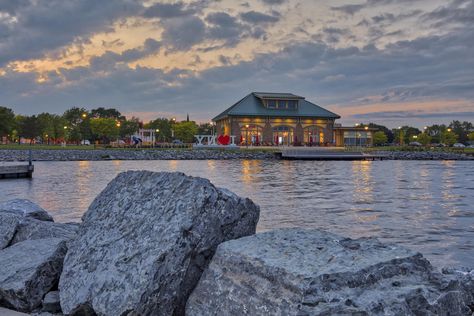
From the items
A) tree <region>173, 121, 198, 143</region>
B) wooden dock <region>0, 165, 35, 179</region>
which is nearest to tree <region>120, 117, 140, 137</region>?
tree <region>173, 121, 198, 143</region>

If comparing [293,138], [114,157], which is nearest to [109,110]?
[293,138]

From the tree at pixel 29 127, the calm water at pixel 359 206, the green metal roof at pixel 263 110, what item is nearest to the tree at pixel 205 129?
the tree at pixel 29 127

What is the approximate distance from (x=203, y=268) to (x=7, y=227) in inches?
197

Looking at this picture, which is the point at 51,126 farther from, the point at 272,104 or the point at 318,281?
the point at 318,281

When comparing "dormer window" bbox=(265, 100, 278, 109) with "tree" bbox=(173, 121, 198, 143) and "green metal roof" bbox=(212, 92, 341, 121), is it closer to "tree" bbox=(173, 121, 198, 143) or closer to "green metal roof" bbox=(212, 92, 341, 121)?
"green metal roof" bbox=(212, 92, 341, 121)

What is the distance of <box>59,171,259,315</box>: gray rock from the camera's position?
179 inches

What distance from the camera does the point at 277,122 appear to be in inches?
3684

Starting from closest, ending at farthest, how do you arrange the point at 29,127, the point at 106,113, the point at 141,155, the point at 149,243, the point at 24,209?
the point at 149,243 < the point at 24,209 < the point at 141,155 < the point at 29,127 < the point at 106,113

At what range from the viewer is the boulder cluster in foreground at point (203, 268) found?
376 cm

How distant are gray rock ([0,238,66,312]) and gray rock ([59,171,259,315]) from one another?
599 mm

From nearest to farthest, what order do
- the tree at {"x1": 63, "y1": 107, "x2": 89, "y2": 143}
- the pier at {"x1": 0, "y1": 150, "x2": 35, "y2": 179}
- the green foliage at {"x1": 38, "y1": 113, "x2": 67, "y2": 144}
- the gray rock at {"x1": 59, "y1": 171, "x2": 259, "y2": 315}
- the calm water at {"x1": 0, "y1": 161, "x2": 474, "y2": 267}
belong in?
the gray rock at {"x1": 59, "y1": 171, "x2": 259, "y2": 315}
the calm water at {"x1": 0, "y1": 161, "x2": 474, "y2": 267}
the pier at {"x1": 0, "y1": 150, "x2": 35, "y2": 179}
the tree at {"x1": 63, "y1": 107, "x2": 89, "y2": 143}
the green foliage at {"x1": 38, "y1": 113, "x2": 67, "y2": 144}

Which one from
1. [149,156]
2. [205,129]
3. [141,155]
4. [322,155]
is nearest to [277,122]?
[322,155]

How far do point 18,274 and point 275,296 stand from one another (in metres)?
3.72

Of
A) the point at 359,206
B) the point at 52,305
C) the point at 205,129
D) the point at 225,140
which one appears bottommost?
the point at 359,206
